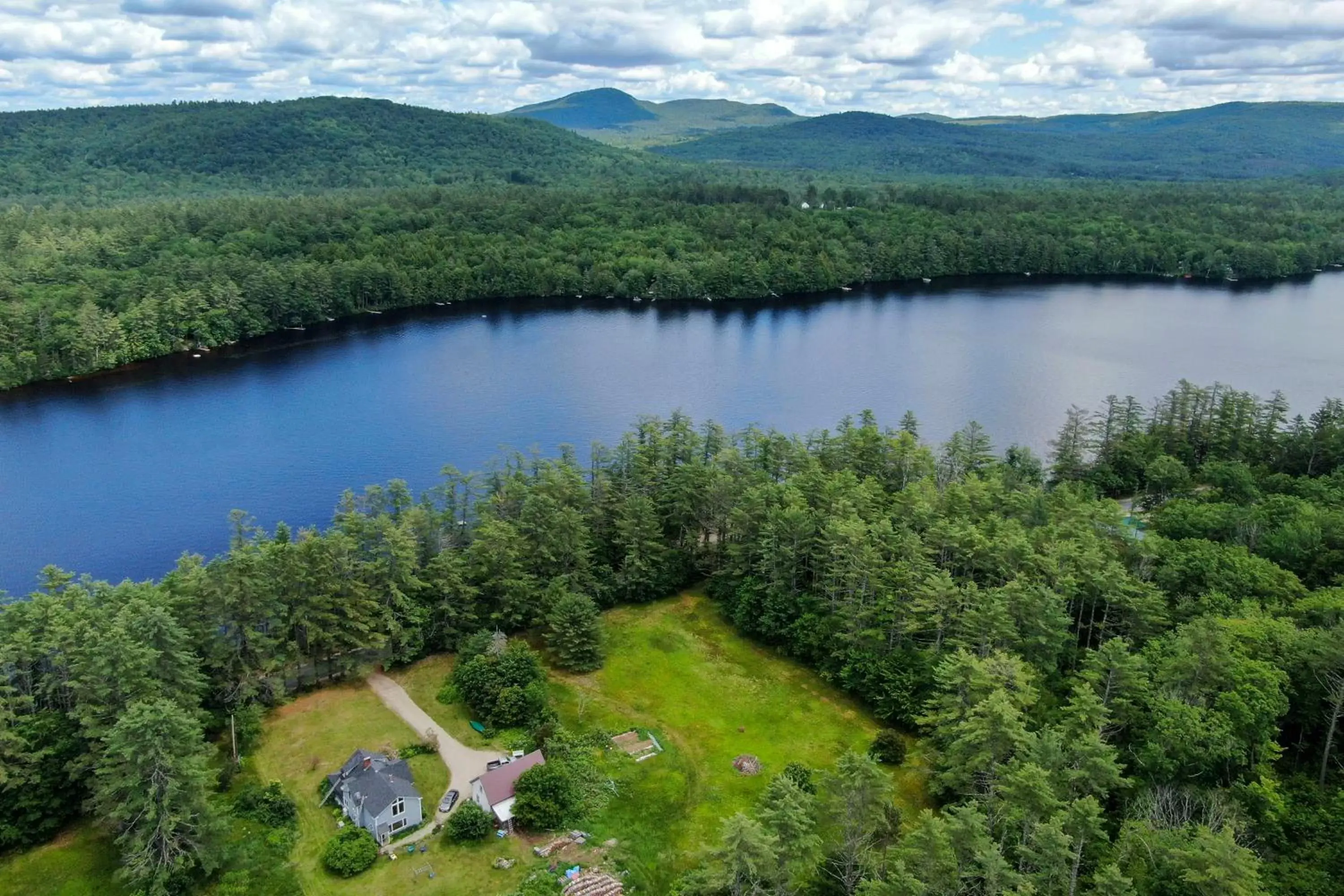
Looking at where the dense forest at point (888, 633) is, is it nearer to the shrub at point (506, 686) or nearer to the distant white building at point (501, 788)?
the shrub at point (506, 686)

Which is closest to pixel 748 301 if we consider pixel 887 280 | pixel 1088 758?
pixel 887 280

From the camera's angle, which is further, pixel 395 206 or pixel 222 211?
pixel 395 206

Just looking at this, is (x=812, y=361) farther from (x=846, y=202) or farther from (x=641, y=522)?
(x=846, y=202)

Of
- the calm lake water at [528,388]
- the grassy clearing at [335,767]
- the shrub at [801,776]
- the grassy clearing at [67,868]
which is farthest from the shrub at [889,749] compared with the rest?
the calm lake water at [528,388]

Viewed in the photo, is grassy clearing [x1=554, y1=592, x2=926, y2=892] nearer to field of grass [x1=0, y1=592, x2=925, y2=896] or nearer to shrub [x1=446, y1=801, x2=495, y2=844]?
field of grass [x1=0, y1=592, x2=925, y2=896]

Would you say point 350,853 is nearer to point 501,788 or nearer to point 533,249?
point 501,788

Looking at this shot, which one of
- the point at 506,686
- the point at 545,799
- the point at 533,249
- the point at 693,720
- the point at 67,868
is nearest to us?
the point at 67,868

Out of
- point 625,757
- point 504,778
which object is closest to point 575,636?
point 625,757
